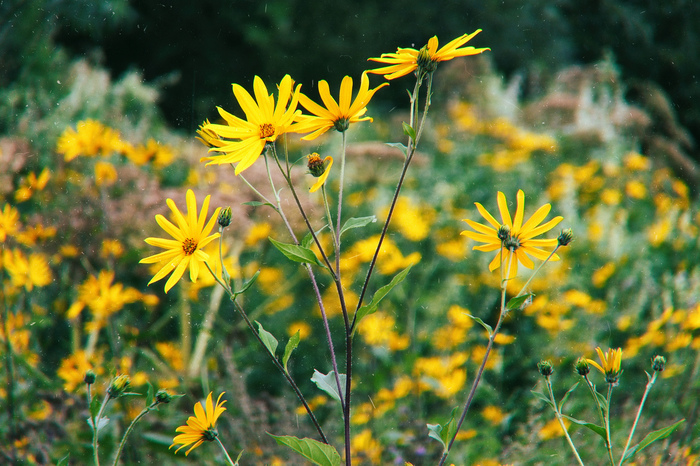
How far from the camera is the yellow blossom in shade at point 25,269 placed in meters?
1.50

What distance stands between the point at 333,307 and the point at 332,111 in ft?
5.35

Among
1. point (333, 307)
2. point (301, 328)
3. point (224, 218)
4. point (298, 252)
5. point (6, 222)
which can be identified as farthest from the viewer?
point (333, 307)

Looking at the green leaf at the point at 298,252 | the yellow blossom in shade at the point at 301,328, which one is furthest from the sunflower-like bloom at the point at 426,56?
the yellow blossom in shade at the point at 301,328

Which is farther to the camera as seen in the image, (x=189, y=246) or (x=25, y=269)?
(x=25, y=269)

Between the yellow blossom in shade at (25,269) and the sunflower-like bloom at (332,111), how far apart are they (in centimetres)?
116

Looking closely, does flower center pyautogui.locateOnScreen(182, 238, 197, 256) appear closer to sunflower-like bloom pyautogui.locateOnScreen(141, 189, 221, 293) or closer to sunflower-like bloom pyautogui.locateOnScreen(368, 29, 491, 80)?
sunflower-like bloom pyautogui.locateOnScreen(141, 189, 221, 293)

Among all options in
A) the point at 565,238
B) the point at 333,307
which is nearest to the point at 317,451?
the point at 565,238

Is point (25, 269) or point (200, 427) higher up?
point (25, 269)

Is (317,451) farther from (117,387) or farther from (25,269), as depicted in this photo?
(25,269)

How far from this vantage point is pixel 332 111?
0.66m

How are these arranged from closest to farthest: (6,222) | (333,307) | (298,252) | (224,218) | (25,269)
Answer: (298,252) → (224,218) → (6,222) → (25,269) → (333,307)

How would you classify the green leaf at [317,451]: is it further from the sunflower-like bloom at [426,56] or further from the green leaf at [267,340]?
the sunflower-like bloom at [426,56]

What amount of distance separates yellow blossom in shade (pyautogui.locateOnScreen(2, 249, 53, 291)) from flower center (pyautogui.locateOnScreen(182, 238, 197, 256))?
3.30ft

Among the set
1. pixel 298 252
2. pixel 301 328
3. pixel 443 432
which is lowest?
→ pixel 301 328
